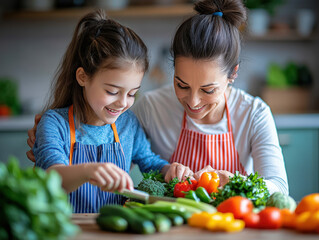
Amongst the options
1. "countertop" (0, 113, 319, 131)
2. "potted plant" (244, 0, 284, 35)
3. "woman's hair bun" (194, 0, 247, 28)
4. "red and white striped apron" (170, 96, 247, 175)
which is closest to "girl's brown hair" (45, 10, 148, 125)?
"woman's hair bun" (194, 0, 247, 28)

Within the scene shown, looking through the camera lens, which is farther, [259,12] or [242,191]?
[259,12]

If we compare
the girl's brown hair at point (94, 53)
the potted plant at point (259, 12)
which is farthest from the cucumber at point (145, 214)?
the potted plant at point (259, 12)

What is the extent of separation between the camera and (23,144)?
129 inches

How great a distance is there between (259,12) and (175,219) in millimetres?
2913

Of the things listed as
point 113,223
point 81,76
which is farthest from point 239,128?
point 113,223

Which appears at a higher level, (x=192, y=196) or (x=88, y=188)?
(x=192, y=196)

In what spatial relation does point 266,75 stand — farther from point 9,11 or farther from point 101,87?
point 101,87

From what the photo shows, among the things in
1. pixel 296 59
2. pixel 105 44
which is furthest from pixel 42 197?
pixel 296 59

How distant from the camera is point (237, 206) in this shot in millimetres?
1159

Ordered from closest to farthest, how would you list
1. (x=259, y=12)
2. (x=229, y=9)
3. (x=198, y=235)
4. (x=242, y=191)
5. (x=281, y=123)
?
(x=198, y=235) < (x=242, y=191) < (x=229, y=9) < (x=281, y=123) < (x=259, y=12)

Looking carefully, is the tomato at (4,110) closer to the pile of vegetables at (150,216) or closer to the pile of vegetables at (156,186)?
the pile of vegetables at (156,186)

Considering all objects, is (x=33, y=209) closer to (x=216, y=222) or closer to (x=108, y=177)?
(x=108, y=177)

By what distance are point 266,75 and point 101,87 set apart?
8.88 feet

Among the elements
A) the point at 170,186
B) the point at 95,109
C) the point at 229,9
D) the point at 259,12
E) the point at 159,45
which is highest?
the point at 259,12
